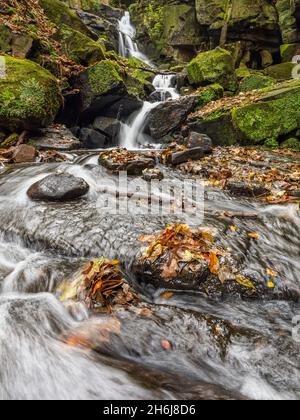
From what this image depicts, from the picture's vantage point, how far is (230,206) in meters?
4.84

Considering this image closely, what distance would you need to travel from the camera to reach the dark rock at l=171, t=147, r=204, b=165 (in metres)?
7.25

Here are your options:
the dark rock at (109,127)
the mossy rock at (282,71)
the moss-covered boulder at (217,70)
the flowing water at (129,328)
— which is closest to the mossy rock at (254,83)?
the moss-covered boulder at (217,70)

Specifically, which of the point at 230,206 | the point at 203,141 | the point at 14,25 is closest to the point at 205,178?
the point at 230,206

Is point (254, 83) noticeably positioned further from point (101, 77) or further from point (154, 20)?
point (154, 20)

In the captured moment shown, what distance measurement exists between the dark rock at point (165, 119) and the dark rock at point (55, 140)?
3.09m

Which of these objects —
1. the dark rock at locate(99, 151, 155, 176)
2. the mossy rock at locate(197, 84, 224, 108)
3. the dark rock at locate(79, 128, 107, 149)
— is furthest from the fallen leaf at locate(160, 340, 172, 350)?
the mossy rock at locate(197, 84, 224, 108)

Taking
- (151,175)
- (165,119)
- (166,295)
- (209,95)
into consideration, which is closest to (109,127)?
(165,119)

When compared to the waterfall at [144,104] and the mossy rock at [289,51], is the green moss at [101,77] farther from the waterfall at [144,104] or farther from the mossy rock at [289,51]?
the mossy rock at [289,51]

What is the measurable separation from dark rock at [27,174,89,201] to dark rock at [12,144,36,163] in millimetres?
2377

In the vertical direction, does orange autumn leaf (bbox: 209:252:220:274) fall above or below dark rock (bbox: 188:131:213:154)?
below

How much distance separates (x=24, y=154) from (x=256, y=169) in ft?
17.7

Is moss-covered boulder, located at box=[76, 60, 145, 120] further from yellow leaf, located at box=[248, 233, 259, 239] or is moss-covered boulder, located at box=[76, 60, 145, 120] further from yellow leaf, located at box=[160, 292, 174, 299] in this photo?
yellow leaf, located at box=[160, 292, 174, 299]
